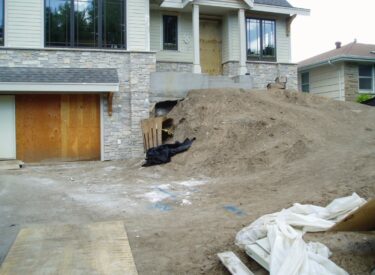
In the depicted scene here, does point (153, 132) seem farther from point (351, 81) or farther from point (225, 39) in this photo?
point (351, 81)

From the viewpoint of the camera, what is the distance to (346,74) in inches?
763

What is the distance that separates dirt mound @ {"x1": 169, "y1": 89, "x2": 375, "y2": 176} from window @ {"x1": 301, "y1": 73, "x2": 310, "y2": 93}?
26.6ft

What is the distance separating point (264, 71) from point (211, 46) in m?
2.52

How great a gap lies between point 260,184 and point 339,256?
160 inches

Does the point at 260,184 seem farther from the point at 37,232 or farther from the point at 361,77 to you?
the point at 361,77

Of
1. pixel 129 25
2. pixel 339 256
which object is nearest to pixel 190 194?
pixel 339 256

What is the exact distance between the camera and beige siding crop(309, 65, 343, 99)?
19608 mm

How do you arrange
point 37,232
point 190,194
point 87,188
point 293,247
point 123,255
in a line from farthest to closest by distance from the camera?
1. point 87,188
2. point 190,194
3. point 37,232
4. point 123,255
5. point 293,247

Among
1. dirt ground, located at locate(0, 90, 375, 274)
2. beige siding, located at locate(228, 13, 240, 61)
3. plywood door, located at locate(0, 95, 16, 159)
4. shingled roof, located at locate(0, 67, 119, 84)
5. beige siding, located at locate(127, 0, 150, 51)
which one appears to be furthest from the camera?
beige siding, located at locate(228, 13, 240, 61)

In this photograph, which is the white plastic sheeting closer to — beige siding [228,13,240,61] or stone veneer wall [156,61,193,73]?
stone veneer wall [156,61,193,73]

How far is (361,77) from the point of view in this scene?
19781 mm

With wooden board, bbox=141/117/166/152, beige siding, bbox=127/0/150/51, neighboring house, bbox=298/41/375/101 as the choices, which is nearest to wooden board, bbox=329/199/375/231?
wooden board, bbox=141/117/166/152

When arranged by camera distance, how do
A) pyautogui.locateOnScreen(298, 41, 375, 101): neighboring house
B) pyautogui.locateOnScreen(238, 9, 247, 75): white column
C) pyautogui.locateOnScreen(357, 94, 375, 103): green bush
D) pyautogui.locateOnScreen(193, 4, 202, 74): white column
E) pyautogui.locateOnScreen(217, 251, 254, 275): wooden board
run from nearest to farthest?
pyautogui.locateOnScreen(217, 251, 254, 275): wooden board, pyautogui.locateOnScreen(193, 4, 202, 74): white column, pyautogui.locateOnScreen(238, 9, 247, 75): white column, pyautogui.locateOnScreen(357, 94, 375, 103): green bush, pyautogui.locateOnScreen(298, 41, 375, 101): neighboring house

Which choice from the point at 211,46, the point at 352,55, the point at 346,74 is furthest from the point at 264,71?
the point at 352,55
